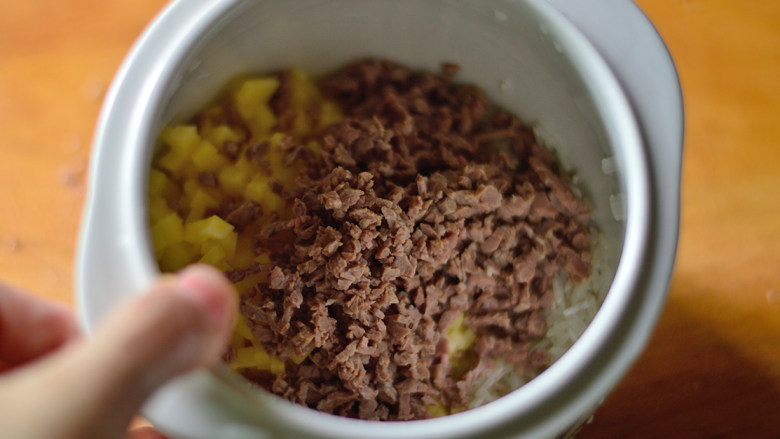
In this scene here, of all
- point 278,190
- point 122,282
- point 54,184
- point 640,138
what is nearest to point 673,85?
point 640,138

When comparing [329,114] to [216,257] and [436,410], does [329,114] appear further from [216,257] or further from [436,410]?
[436,410]

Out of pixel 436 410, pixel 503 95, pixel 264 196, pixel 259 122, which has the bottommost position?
pixel 436 410

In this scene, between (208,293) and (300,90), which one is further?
(300,90)

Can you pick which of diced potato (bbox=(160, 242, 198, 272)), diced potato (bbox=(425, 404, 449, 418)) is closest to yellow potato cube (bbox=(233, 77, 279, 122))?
diced potato (bbox=(160, 242, 198, 272))

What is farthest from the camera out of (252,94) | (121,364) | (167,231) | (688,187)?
(688,187)

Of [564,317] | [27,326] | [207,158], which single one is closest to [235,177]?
[207,158]

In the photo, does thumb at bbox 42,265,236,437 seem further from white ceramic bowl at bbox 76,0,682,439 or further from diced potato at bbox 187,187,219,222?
diced potato at bbox 187,187,219,222

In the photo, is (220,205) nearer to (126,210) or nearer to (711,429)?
(126,210)
